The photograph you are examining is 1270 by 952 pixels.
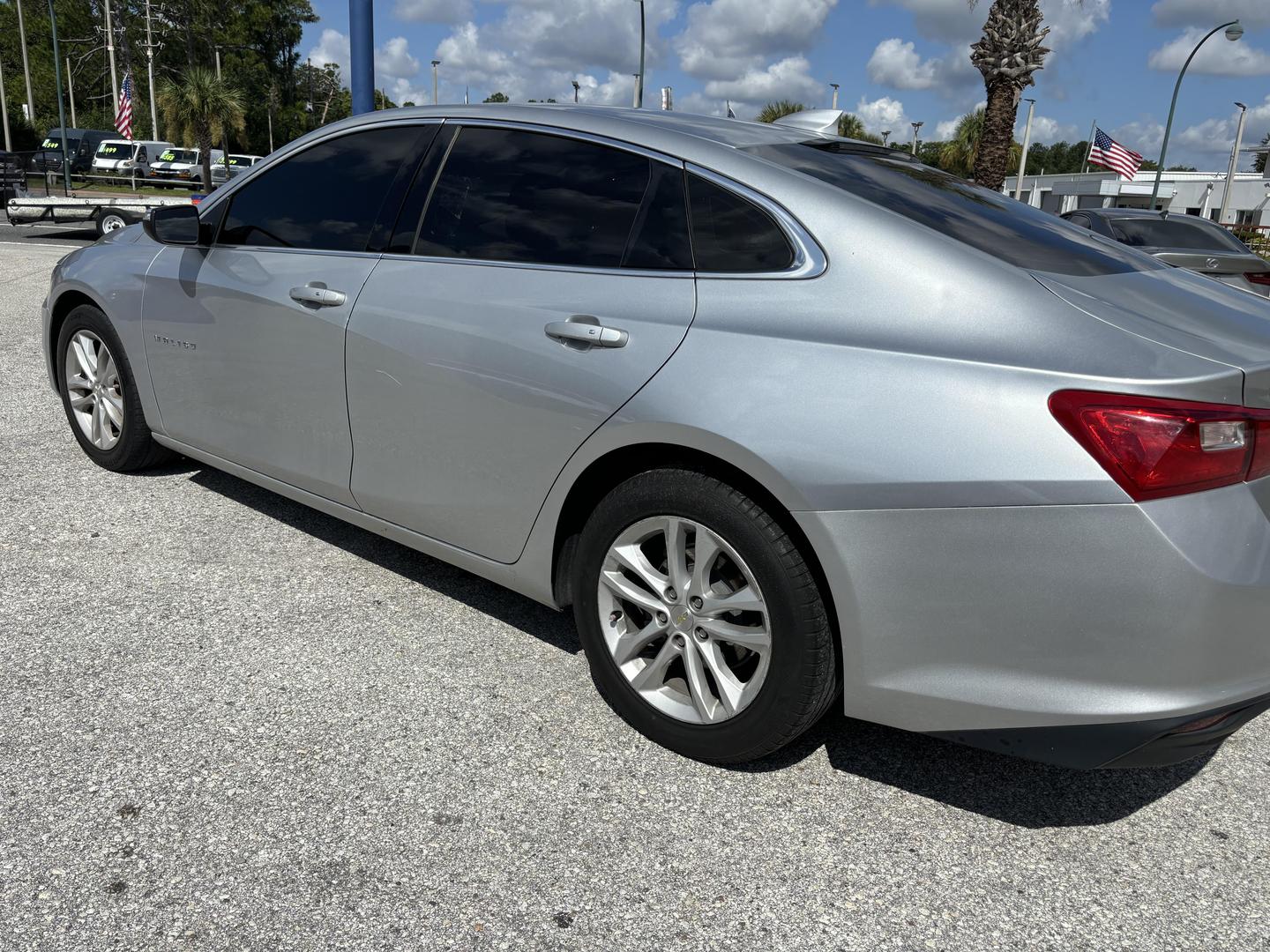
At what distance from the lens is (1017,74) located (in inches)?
657

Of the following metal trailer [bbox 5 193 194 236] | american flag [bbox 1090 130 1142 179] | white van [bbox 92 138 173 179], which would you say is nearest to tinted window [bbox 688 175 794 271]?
metal trailer [bbox 5 193 194 236]

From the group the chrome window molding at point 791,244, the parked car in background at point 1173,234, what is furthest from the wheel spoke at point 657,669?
the parked car in background at point 1173,234

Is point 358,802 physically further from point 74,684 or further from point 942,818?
point 942,818

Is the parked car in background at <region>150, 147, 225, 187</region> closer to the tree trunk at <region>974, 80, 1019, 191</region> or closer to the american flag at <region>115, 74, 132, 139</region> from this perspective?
the american flag at <region>115, 74, 132, 139</region>

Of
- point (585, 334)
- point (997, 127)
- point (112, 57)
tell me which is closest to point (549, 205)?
point (585, 334)

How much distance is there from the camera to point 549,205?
294 cm

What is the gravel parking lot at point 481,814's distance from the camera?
83.7 inches

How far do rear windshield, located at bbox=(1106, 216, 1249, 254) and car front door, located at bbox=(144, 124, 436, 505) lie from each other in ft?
31.0

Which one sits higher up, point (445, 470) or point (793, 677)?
point (445, 470)

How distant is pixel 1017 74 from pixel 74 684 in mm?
17322

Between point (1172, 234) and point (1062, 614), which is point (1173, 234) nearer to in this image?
point (1172, 234)

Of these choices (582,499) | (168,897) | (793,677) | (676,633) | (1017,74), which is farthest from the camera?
(1017,74)

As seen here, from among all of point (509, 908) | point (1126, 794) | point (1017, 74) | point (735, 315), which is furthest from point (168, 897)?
point (1017, 74)

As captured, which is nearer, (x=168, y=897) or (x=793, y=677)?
(x=168, y=897)
